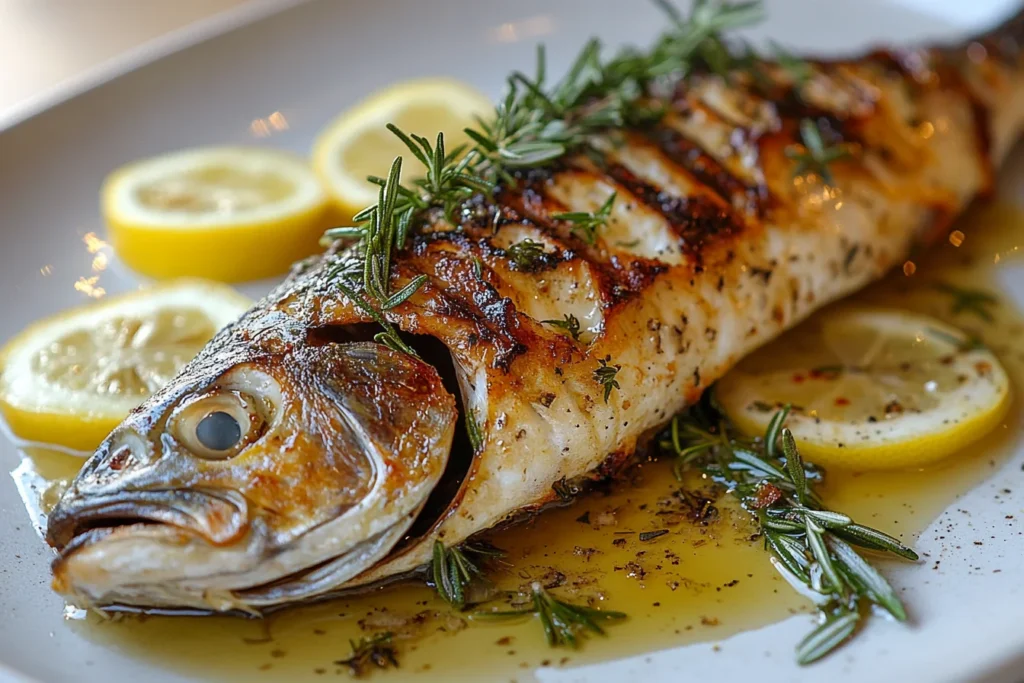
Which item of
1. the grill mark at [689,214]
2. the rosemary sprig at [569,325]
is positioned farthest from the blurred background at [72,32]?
the rosemary sprig at [569,325]

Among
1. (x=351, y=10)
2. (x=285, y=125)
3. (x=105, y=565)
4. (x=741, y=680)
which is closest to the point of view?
(x=105, y=565)

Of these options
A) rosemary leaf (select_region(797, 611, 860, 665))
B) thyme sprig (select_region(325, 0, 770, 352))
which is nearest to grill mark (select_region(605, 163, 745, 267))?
thyme sprig (select_region(325, 0, 770, 352))

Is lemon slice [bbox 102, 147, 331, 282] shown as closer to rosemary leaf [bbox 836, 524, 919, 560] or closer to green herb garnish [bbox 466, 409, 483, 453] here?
green herb garnish [bbox 466, 409, 483, 453]

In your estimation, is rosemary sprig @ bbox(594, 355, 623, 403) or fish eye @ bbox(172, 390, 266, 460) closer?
fish eye @ bbox(172, 390, 266, 460)

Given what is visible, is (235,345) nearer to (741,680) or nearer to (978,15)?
(741,680)

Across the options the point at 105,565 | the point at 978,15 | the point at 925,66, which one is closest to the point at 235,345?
the point at 105,565

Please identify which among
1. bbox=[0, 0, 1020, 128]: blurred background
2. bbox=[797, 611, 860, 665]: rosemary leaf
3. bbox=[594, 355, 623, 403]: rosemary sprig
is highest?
bbox=[0, 0, 1020, 128]: blurred background
